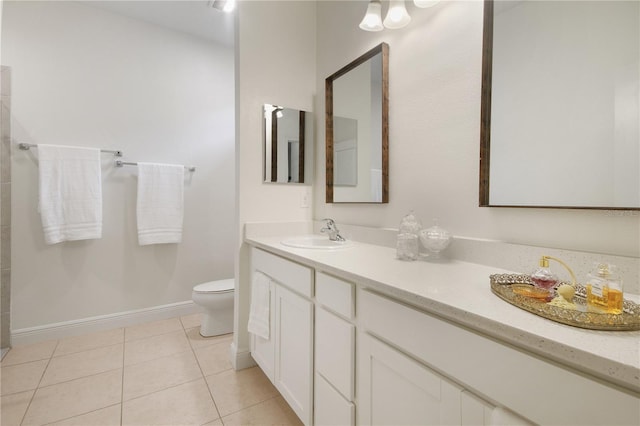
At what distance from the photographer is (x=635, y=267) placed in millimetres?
748

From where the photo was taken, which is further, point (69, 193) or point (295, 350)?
point (69, 193)

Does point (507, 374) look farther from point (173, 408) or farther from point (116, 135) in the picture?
point (116, 135)

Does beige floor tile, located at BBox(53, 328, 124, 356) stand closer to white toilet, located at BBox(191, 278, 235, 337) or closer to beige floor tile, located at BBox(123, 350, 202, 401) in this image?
beige floor tile, located at BBox(123, 350, 202, 401)

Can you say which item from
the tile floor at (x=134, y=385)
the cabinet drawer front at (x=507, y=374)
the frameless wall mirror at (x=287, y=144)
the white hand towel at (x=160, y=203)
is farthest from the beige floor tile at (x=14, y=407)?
the cabinet drawer front at (x=507, y=374)

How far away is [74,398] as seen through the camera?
1.52 m

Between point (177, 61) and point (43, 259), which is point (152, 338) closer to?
point (43, 259)

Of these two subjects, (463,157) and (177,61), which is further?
(177,61)

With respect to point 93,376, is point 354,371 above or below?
above

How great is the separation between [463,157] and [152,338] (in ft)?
8.28

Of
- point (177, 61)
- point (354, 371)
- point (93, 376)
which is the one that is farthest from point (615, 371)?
point (177, 61)

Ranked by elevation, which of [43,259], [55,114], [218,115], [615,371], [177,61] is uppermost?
[177,61]

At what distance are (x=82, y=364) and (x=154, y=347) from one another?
0.41 m

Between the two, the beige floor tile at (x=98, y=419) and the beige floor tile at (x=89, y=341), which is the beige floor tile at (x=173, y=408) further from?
the beige floor tile at (x=89, y=341)

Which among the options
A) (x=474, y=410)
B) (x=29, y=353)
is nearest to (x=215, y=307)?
(x=29, y=353)
